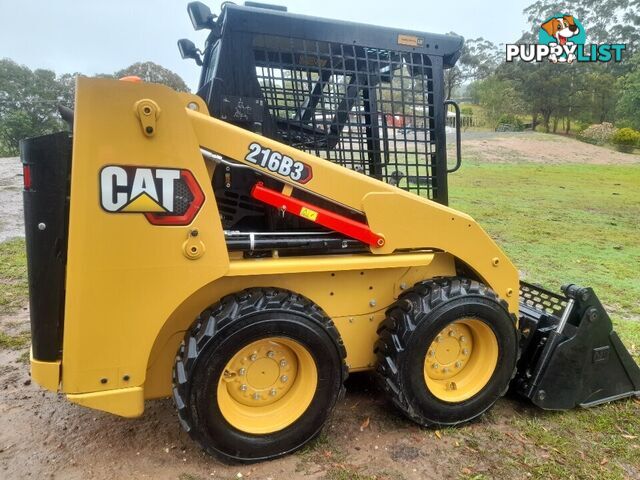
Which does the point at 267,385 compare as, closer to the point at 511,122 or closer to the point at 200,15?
the point at 200,15

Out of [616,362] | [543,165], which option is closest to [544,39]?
[543,165]

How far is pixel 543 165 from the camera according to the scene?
23062 millimetres

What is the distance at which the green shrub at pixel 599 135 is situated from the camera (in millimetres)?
34556

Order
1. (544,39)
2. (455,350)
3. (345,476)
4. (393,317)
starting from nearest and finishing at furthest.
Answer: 1. (345,476)
2. (393,317)
3. (455,350)
4. (544,39)

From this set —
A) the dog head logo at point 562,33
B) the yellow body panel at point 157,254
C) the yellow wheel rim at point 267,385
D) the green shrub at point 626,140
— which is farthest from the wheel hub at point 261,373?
the green shrub at point 626,140

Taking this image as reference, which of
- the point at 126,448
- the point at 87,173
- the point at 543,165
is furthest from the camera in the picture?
the point at 543,165

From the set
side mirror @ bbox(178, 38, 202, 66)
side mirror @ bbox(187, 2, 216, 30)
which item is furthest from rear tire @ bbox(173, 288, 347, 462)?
side mirror @ bbox(178, 38, 202, 66)

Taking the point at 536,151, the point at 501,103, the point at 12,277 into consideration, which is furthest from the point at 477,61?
the point at 12,277

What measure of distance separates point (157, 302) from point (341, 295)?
1014 millimetres

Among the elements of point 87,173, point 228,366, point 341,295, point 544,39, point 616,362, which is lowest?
point 616,362

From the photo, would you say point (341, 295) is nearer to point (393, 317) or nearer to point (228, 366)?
point (393, 317)

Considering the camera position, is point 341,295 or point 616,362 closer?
point 341,295

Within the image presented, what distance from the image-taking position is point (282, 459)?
2646 millimetres

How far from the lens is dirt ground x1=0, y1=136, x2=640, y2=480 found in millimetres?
2545
